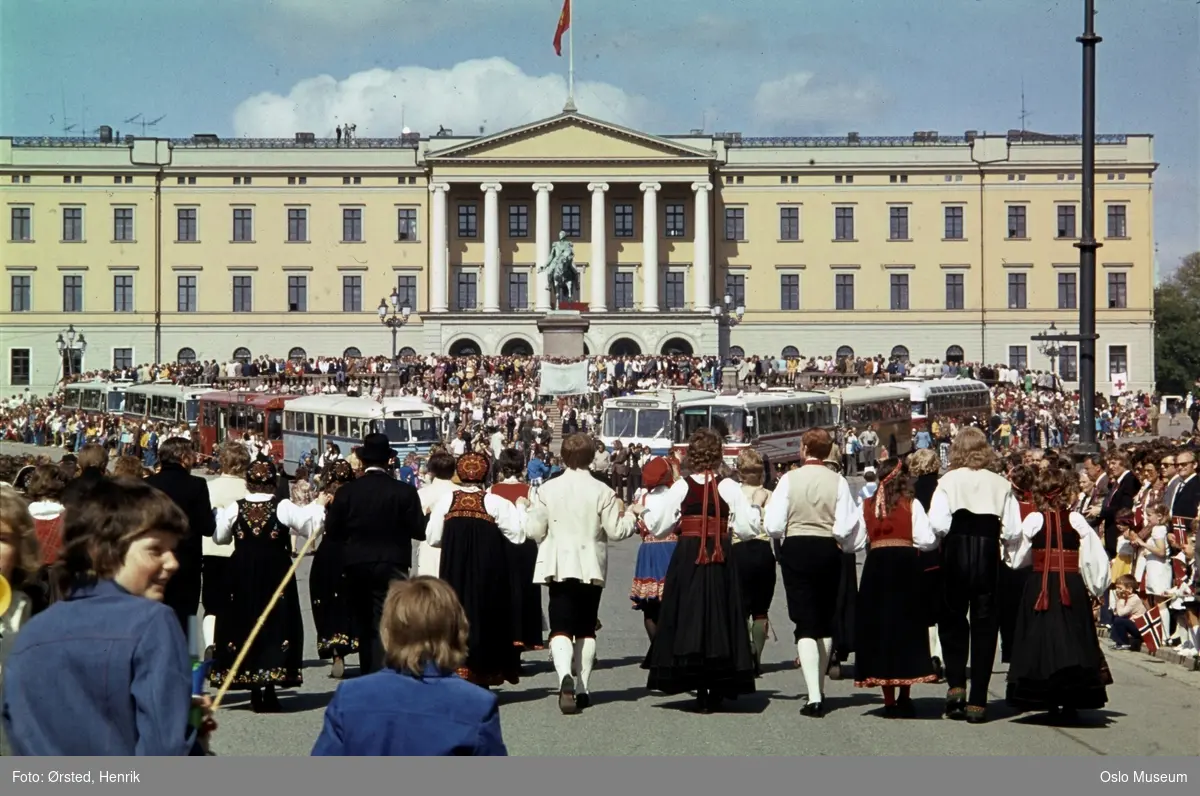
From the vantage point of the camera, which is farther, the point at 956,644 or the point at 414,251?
the point at 414,251

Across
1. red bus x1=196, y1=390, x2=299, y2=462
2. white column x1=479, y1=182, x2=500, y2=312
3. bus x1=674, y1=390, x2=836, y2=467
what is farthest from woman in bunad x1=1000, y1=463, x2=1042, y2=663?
white column x1=479, y1=182, x2=500, y2=312

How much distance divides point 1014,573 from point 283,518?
4425 mm

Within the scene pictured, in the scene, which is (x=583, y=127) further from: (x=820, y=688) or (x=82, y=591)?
(x=82, y=591)

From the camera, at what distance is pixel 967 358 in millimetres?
86188

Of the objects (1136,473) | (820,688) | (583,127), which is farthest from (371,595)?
(583,127)

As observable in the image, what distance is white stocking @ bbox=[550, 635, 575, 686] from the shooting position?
1036 cm

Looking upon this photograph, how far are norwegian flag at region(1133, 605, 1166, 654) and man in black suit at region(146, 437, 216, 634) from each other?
7.57m

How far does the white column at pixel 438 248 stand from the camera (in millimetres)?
84438

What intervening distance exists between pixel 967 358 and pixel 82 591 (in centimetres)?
8404

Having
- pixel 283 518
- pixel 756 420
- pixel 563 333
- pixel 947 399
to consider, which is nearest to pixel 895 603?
pixel 283 518

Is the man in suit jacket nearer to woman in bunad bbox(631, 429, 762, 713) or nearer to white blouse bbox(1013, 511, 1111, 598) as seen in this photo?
white blouse bbox(1013, 511, 1111, 598)

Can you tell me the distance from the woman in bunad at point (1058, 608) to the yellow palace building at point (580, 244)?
75880 millimetres

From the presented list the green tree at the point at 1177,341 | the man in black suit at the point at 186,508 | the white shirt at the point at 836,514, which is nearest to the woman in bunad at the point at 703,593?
the white shirt at the point at 836,514

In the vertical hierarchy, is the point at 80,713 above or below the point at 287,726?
above
